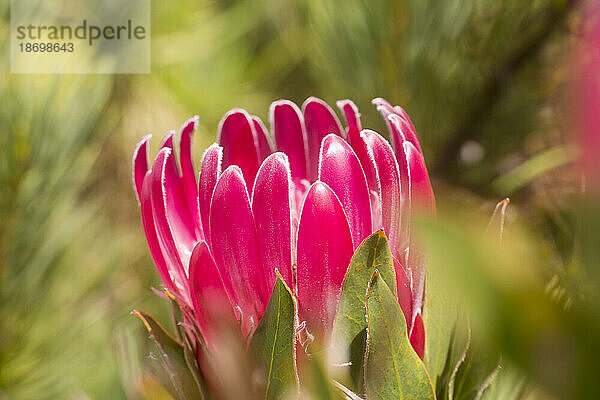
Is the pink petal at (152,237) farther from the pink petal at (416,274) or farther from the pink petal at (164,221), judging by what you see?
the pink petal at (416,274)

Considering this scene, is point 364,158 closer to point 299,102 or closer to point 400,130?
point 400,130

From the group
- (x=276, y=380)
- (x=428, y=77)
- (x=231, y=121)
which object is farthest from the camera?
(x=428, y=77)

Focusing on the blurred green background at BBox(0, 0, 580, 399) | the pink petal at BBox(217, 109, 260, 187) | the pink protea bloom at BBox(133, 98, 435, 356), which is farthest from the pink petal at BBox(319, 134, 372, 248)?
the blurred green background at BBox(0, 0, 580, 399)

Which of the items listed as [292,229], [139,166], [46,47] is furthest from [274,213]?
[46,47]

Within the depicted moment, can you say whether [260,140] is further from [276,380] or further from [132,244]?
[132,244]

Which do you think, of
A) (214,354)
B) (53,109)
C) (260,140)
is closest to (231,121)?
(260,140)

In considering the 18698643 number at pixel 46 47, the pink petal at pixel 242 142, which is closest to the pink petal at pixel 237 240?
the pink petal at pixel 242 142

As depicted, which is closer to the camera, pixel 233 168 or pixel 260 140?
pixel 233 168

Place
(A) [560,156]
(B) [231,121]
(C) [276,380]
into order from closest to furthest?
1. (C) [276,380]
2. (B) [231,121]
3. (A) [560,156]
